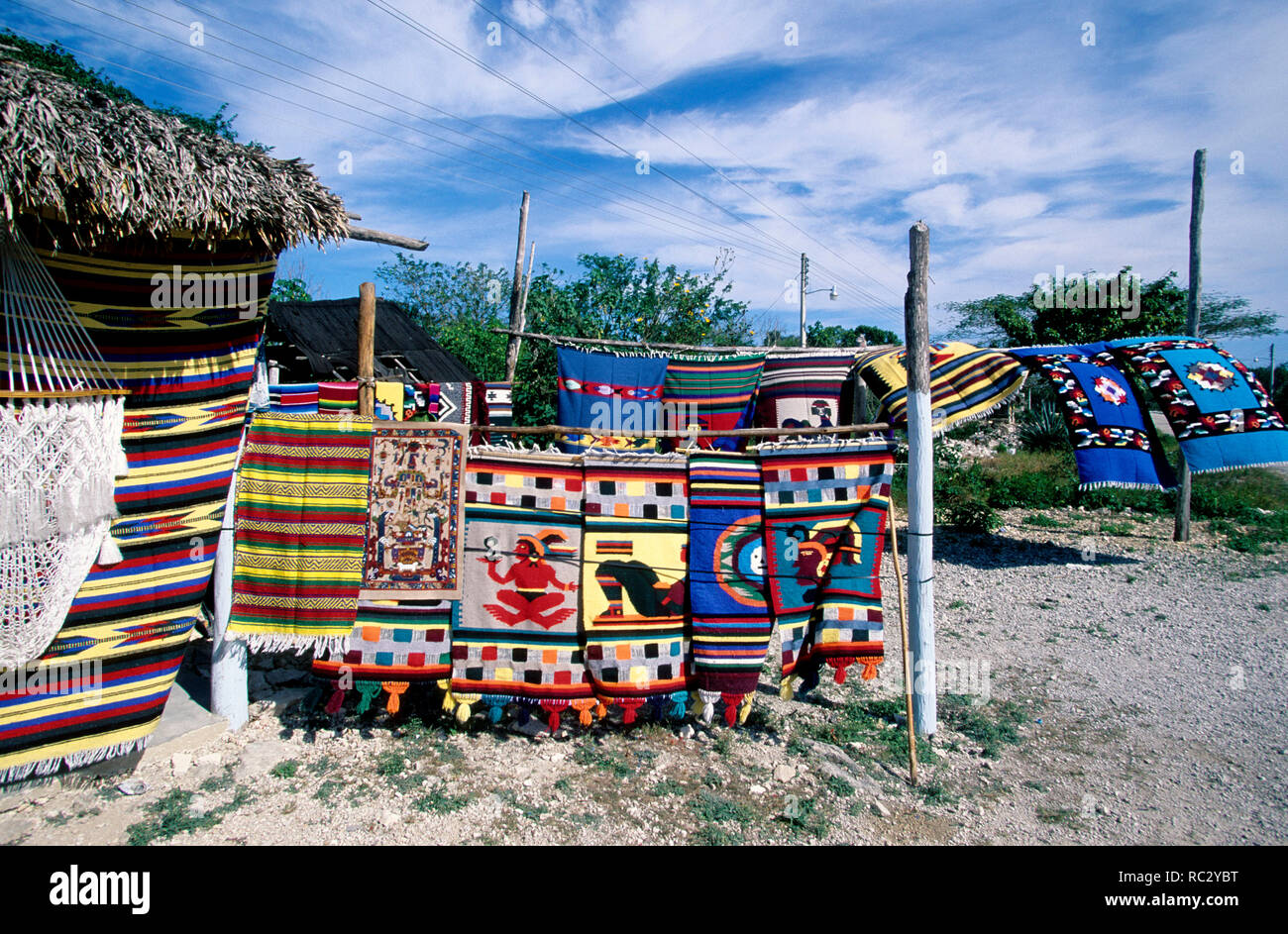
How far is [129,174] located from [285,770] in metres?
2.76

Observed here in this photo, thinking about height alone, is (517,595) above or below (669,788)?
above

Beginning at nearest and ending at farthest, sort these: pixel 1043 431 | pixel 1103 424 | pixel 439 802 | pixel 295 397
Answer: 1. pixel 439 802
2. pixel 1103 424
3. pixel 295 397
4. pixel 1043 431

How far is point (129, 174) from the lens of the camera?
2.92m

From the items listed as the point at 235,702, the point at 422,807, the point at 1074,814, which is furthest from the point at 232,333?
the point at 1074,814

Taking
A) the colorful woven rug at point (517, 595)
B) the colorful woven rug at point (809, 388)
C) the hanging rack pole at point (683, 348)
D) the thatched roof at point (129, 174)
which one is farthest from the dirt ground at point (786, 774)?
the hanging rack pole at point (683, 348)

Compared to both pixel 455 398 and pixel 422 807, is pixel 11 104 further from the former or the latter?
pixel 455 398

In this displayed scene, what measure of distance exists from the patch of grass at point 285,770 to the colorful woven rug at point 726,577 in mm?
2047

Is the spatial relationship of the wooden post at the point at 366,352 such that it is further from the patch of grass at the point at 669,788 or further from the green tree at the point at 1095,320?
the green tree at the point at 1095,320

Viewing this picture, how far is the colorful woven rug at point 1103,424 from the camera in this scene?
5922 millimetres

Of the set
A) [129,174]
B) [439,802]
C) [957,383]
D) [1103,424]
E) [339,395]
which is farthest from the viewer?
[1103,424]

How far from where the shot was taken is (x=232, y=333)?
3.54m

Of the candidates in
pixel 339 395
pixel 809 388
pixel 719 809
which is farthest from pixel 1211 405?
pixel 339 395

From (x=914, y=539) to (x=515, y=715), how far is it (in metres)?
2.39

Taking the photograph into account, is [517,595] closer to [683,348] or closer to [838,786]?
[838,786]
